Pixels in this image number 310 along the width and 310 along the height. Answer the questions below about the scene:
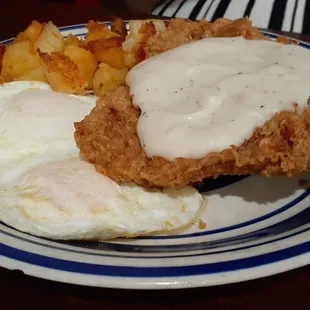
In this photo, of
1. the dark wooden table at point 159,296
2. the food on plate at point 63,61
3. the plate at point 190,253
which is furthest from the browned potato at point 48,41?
the dark wooden table at point 159,296

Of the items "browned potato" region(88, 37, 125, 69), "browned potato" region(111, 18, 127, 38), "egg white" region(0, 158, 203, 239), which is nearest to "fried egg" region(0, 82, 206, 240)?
"egg white" region(0, 158, 203, 239)

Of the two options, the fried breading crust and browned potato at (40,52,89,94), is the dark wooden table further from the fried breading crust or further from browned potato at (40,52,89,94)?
browned potato at (40,52,89,94)

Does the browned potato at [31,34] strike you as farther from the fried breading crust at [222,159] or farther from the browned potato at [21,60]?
the fried breading crust at [222,159]

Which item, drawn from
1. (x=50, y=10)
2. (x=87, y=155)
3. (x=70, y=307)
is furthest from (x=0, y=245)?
(x=50, y=10)

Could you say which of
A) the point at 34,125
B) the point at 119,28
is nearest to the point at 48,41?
the point at 119,28

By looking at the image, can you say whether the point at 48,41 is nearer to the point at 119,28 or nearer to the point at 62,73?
the point at 62,73

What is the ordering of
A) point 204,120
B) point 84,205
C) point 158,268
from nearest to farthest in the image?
point 158,268 < point 84,205 < point 204,120
